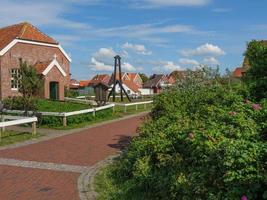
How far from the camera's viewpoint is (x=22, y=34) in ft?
129

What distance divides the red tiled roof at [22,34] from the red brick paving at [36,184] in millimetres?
28007

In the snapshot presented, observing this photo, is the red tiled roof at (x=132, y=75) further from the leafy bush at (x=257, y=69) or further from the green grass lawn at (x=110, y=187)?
the green grass lawn at (x=110, y=187)

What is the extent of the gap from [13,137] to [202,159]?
12.5 meters

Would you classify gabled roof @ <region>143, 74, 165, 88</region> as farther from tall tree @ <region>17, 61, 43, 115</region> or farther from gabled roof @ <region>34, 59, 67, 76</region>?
tall tree @ <region>17, 61, 43, 115</region>

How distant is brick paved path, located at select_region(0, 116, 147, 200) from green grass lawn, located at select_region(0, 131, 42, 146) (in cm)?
101

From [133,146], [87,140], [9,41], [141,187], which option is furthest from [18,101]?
[141,187]

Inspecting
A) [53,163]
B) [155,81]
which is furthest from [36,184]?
[155,81]

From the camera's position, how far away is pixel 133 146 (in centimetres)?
1098

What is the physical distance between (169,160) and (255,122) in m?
1.69

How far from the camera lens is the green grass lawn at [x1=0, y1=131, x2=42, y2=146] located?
16.7 m

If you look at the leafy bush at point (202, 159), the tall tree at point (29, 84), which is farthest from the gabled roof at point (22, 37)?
the leafy bush at point (202, 159)

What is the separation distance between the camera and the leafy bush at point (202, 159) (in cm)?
551

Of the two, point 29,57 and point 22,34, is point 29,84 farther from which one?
point 22,34

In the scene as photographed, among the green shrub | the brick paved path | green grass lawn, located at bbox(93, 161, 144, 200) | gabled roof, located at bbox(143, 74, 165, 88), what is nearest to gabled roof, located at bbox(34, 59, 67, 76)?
the green shrub
